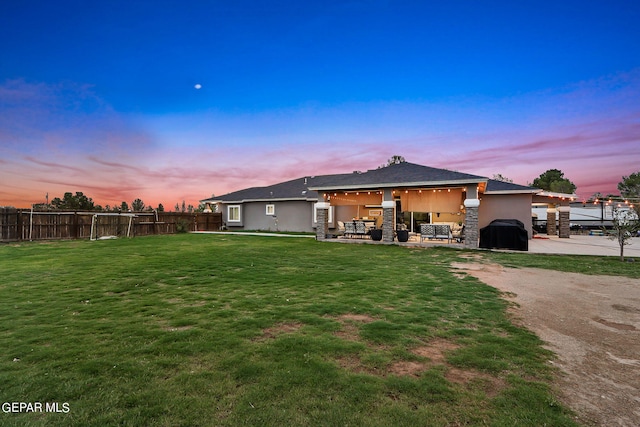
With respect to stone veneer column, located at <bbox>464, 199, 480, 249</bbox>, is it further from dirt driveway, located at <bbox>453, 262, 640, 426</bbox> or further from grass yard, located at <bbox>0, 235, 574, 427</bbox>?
grass yard, located at <bbox>0, 235, 574, 427</bbox>

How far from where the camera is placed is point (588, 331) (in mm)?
4105

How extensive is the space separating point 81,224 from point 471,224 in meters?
23.7

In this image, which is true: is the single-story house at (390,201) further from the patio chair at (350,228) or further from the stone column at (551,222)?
the stone column at (551,222)

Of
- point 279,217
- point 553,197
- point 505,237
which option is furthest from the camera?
point 279,217

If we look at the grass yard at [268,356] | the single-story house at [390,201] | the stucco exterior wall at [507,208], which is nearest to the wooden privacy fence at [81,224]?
the single-story house at [390,201]

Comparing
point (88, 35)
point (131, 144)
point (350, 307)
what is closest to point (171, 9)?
point (88, 35)

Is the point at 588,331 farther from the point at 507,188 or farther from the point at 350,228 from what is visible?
the point at 507,188

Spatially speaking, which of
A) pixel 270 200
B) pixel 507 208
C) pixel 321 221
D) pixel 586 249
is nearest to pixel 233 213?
pixel 270 200

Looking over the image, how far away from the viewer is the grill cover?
13242 mm

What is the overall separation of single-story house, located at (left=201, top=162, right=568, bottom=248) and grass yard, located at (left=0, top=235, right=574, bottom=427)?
967 centimetres

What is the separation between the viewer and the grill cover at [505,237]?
13.2 meters

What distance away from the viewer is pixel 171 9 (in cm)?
1298

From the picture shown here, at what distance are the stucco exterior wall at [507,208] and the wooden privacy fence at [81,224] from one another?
2448 centimetres

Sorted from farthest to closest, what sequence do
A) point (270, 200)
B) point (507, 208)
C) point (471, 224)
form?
1. point (270, 200)
2. point (507, 208)
3. point (471, 224)
